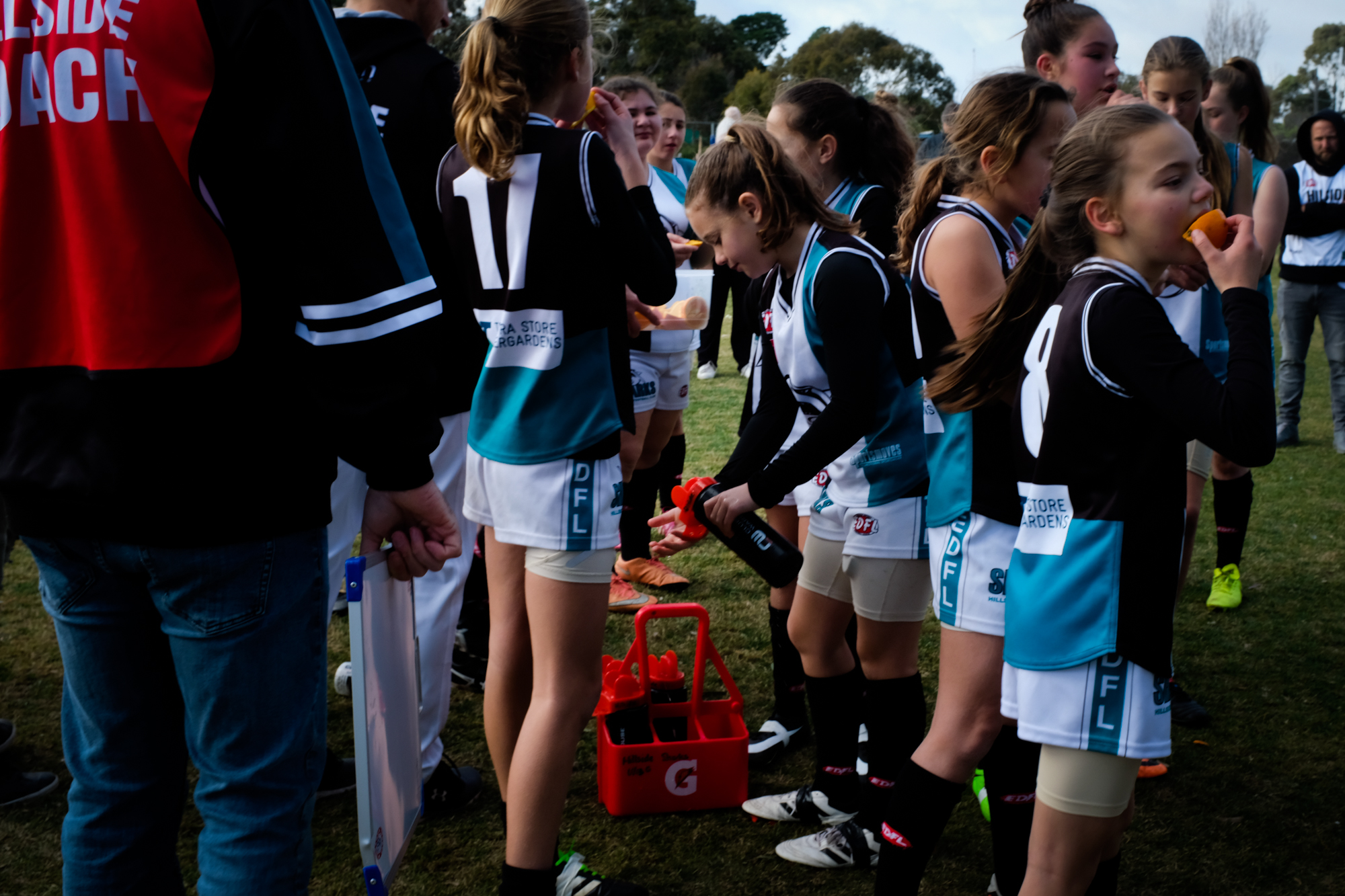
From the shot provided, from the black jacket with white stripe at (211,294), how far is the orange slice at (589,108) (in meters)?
1.03

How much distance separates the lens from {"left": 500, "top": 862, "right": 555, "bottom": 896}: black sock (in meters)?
2.28

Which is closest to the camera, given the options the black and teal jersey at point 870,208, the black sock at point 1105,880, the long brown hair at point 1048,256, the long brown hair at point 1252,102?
the long brown hair at point 1048,256

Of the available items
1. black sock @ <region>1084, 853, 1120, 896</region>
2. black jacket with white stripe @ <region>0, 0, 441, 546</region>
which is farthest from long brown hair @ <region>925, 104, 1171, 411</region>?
black jacket with white stripe @ <region>0, 0, 441, 546</region>

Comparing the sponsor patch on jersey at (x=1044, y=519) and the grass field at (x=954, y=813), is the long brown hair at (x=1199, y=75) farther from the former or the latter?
the sponsor patch on jersey at (x=1044, y=519)

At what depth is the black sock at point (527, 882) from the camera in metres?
2.28

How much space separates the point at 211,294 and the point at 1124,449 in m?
1.44

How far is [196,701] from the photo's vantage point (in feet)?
4.67

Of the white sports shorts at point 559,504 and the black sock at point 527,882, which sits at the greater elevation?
the white sports shorts at point 559,504

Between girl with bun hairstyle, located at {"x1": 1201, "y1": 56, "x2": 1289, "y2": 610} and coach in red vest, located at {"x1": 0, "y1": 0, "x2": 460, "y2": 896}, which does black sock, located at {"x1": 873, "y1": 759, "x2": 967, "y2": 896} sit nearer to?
coach in red vest, located at {"x1": 0, "y1": 0, "x2": 460, "y2": 896}

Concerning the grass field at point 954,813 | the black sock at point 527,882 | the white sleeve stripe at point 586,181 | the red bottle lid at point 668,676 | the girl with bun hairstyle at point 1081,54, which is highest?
the girl with bun hairstyle at point 1081,54

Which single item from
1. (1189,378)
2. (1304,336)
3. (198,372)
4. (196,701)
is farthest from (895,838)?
(1304,336)

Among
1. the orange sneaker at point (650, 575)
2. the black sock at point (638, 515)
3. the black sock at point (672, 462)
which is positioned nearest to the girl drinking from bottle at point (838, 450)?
the orange sneaker at point (650, 575)

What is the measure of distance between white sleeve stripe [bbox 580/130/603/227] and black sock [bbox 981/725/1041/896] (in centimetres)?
149

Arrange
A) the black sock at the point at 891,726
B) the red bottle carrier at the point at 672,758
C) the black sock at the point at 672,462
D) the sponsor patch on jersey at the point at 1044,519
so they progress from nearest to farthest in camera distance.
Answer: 1. the sponsor patch on jersey at the point at 1044,519
2. the black sock at the point at 891,726
3. the red bottle carrier at the point at 672,758
4. the black sock at the point at 672,462
